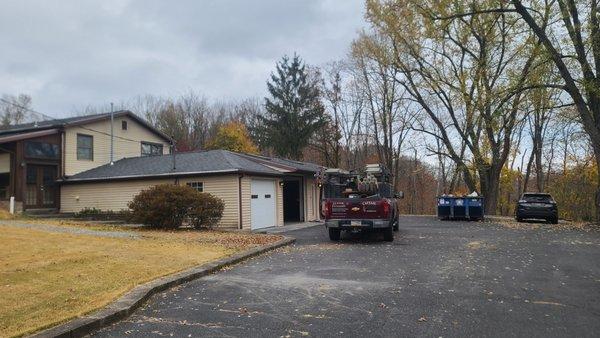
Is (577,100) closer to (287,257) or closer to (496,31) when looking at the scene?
(496,31)

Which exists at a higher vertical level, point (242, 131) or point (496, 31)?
point (496, 31)

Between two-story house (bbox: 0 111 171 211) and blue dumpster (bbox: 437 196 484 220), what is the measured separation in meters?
19.3

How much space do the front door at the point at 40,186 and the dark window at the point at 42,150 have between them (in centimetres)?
58

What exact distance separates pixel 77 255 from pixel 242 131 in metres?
35.8

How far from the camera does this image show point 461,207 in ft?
83.9

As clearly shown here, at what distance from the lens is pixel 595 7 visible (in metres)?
20.6

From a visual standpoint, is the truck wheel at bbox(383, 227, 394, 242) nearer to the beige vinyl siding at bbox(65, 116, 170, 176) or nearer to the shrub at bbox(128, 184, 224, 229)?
the shrub at bbox(128, 184, 224, 229)

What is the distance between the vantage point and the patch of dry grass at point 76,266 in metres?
5.93

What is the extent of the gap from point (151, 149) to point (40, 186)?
8.28 meters

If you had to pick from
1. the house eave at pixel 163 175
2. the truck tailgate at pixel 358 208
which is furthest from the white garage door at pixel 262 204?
the truck tailgate at pixel 358 208

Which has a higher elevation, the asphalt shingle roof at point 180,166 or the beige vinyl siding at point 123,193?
the asphalt shingle roof at point 180,166

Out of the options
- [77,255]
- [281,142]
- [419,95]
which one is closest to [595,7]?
[419,95]

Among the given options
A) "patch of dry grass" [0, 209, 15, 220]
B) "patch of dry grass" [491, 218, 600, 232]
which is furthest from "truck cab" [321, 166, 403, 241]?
"patch of dry grass" [0, 209, 15, 220]

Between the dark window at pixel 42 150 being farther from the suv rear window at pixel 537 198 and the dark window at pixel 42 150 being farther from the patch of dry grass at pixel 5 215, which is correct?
the suv rear window at pixel 537 198
